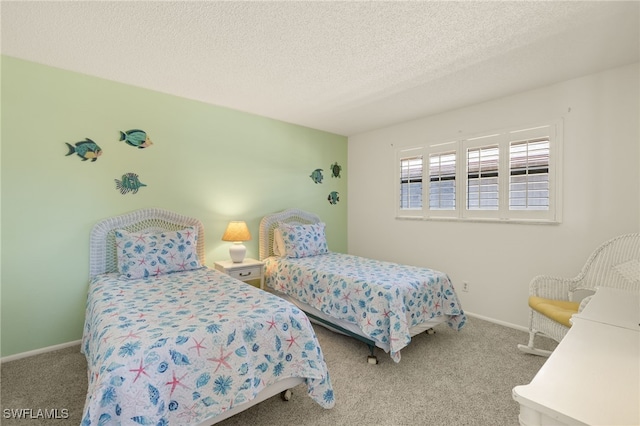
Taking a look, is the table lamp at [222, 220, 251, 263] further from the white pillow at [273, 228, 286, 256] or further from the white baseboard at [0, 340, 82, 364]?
the white baseboard at [0, 340, 82, 364]

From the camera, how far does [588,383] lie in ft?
2.72

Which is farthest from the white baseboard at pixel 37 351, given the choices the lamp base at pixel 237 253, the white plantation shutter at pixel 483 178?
the white plantation shutter at pixel 483 178

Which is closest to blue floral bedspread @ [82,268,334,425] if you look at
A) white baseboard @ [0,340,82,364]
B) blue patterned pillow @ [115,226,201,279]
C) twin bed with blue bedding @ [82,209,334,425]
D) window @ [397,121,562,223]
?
twin bed with blue bedding @ [82,209,334,425]

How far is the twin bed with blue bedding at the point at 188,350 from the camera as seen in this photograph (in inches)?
51.8

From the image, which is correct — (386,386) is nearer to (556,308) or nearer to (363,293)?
(363,293)

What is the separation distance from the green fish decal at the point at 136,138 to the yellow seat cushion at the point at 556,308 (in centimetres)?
389

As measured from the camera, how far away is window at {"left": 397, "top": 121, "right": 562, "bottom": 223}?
2.97 metres

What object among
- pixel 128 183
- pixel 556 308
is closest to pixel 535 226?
pixel 556 308

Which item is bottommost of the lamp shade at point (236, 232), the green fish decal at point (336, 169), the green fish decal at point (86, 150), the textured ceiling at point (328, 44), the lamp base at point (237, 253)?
the lamp base at point (237, 253)

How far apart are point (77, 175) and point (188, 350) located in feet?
7.36

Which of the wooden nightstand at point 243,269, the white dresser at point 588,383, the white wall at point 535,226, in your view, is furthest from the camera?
the wooden nightstand at point 243,269

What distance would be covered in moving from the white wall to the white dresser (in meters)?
1.93

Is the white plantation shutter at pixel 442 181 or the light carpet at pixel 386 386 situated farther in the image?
the white plantation shutter at pixel 442 181

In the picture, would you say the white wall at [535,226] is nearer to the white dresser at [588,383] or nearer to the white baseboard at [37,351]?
the white dresser at [588,383]
